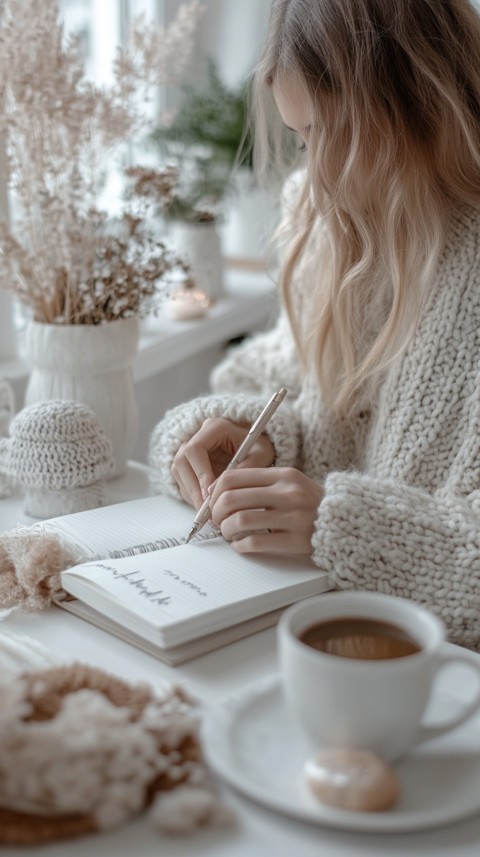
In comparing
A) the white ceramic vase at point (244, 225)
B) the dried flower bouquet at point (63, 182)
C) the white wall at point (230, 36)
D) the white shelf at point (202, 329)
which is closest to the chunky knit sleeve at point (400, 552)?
the dried flower bouquet at point (63, 182)

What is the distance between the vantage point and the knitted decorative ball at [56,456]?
37.3 inches

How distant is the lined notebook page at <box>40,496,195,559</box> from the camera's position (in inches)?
34.1

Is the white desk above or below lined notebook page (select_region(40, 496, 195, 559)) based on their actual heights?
below

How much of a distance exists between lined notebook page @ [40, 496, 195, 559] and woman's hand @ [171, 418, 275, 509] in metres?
0.03

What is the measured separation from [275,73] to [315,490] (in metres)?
0.44

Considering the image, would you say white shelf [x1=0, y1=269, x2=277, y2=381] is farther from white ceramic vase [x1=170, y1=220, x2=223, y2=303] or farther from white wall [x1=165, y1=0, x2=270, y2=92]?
white wall [x1=165, y1=0, x2=270, y2=92]

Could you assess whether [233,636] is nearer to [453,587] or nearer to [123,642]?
[123,642]

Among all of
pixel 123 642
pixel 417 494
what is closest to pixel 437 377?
pixel 417 494

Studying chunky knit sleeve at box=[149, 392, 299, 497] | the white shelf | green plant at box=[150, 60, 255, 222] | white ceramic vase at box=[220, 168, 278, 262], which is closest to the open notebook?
chunky knit sleeve at box=[149, 392, 299, 497]

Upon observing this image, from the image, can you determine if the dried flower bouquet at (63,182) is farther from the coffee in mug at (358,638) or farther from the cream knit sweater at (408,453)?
the coffee in mug at (358,638)

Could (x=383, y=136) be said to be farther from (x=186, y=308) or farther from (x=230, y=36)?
(x=230, y=36)

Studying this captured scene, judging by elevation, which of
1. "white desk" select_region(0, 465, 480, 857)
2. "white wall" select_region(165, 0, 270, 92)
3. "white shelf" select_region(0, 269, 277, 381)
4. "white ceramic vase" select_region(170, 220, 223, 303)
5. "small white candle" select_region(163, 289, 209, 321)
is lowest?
"white desk" select_region(0, 465, 480, 857)

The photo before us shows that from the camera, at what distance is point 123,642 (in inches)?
29.2

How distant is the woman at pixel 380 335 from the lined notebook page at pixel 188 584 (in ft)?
0.07
